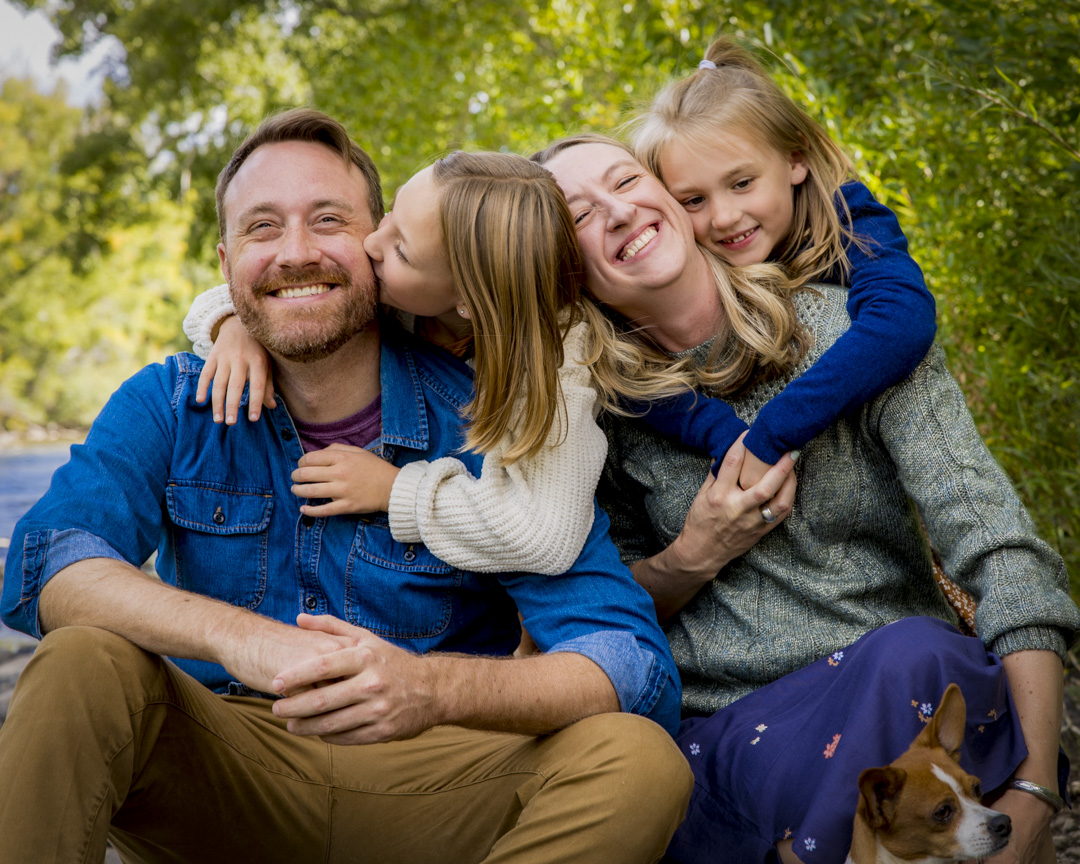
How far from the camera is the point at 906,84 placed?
3480mm

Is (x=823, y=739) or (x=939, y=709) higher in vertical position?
(x=939, y=709)

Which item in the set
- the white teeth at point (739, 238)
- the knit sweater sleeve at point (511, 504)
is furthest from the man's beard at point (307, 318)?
the white teeth at point (739, 238)

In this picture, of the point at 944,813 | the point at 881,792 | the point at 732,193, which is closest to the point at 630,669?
the point at 881,792

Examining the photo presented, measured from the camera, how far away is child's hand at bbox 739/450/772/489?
2127 millimetres

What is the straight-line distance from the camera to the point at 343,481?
2.17m

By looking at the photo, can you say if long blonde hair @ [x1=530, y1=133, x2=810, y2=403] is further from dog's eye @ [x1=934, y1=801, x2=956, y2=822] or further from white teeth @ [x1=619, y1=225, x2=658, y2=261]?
dog's eye @ [x1=934, y1=801, x2=956, y2=822]

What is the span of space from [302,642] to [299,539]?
0.59m

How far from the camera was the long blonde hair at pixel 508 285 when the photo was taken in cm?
208

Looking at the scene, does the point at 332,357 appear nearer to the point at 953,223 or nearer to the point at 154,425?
the point at 154,425

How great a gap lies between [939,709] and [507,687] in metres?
0.76

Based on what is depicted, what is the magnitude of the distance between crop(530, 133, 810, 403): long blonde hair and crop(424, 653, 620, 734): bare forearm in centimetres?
65

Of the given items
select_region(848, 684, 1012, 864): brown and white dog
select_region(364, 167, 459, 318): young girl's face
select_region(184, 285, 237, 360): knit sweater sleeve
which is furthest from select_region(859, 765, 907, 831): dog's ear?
select_region(184, 285, 237, 360): knit sweater sleeve

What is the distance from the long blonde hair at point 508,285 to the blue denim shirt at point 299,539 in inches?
9.1

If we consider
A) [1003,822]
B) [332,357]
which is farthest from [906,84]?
[1003,822]
